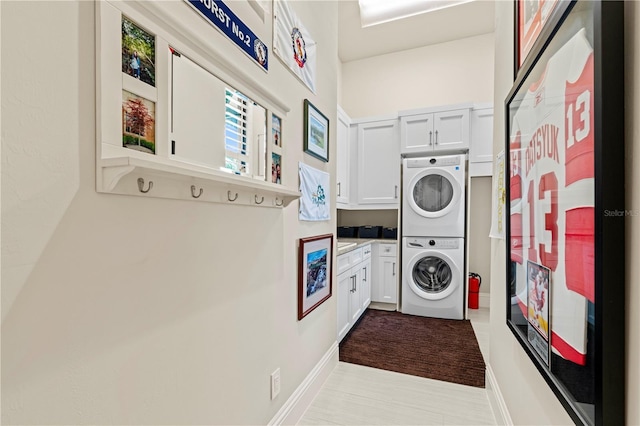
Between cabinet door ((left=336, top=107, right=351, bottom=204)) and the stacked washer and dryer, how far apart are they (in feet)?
2.47

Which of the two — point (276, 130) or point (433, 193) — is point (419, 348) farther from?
point (276, 130)

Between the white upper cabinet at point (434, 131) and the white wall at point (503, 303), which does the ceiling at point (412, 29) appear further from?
the white wall at point (503, 303)

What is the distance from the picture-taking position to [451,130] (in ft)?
11.9

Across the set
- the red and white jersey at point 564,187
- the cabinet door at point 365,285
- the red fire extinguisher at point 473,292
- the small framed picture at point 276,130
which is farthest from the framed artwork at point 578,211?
the red fire extinguisher at point 473,292

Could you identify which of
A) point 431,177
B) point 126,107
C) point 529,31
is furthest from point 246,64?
point 431,177

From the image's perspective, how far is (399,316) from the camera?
142 inches

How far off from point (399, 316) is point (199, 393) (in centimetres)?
297

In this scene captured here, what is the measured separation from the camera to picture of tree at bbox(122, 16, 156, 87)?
2.57 ft

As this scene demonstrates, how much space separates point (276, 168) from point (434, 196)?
263 centimetres

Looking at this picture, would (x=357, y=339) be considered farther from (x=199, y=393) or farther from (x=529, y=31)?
(x=529, y=31)

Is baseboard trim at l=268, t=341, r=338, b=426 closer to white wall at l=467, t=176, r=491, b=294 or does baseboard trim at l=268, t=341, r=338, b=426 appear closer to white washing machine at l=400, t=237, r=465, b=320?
white washing machine at l=400, t=237, r=465, b=320

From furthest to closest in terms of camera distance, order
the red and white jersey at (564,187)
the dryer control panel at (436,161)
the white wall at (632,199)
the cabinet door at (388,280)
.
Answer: the cabinet door at (388,280)
the dryer control panel at (436,161)
the red and white jersey at (564,187)
the white wall at (632,199)

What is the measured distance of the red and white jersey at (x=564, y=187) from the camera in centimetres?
68

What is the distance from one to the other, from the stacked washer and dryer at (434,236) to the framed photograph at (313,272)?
173 cm
